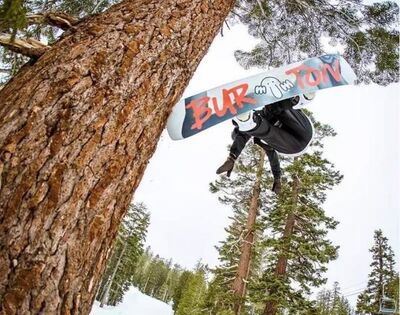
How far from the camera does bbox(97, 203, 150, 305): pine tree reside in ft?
117

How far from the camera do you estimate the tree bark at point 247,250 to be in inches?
427

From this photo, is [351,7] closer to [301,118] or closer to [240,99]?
[301,118]

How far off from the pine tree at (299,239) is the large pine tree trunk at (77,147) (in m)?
8.98

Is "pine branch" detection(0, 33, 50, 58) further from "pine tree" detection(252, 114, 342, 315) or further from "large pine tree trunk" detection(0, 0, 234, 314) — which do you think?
"pine tree" detection(252, 114, 342, 315)

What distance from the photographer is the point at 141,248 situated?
4047 cm

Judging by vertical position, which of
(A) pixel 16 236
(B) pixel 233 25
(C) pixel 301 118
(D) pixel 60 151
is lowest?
(A) pixel 16 236

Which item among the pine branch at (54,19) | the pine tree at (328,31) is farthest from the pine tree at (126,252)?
the pine branch at (54,19)

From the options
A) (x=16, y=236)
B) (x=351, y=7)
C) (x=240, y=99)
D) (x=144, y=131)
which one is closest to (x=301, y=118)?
(x=240, y=99)

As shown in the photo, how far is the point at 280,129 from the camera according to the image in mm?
3695

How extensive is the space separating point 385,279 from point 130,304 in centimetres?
3249

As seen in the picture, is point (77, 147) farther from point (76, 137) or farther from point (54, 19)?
point (54, 19)

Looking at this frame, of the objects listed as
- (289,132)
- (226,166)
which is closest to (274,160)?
(289,132)

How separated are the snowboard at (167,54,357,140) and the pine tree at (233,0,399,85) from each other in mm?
1773

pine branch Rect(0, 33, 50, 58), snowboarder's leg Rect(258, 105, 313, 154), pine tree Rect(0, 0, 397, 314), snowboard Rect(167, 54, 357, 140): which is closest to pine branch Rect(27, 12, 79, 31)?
pine tree Rect(0, 0, 397, 314)
